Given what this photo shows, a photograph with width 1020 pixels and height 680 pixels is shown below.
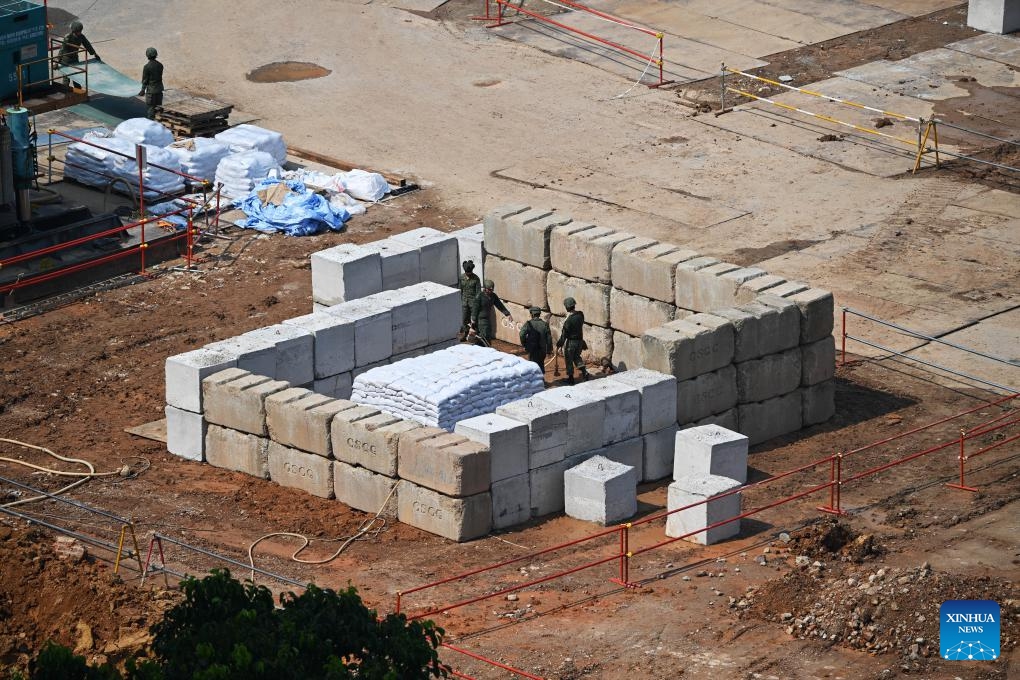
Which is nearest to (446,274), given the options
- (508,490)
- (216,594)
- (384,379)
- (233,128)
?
(384,379)

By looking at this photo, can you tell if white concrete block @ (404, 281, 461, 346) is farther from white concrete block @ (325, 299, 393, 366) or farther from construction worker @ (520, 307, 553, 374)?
construction worker @ (520, 307, 553, 374)

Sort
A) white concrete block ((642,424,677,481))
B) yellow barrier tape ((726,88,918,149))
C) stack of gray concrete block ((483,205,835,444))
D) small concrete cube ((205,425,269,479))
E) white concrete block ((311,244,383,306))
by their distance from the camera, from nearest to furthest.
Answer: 1. small concrete cube ((205,425,269,479))
2. white concrete block ((642,424,677,481))
3. stack of gray concrete block ((483,205,835,444))
4. white concrete block ((311,244,383,306))
5. yellow barrier tape ((726,88,918,149))

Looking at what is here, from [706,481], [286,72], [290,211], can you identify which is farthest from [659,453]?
[286,72]

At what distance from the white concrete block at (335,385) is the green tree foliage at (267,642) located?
9.44 m

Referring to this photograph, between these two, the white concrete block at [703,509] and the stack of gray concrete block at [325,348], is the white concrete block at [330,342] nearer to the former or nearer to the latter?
the stack of gray concrete block at [325,348]

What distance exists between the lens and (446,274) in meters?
25.0

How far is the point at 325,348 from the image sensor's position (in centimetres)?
2202

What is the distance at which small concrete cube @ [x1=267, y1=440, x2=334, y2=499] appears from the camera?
781 inches

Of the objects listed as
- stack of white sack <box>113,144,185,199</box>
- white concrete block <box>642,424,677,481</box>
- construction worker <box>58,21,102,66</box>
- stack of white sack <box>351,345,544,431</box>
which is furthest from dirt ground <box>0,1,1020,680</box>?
construction worker <box>58,21,102,66</box>

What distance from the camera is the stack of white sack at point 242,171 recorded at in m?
30.0

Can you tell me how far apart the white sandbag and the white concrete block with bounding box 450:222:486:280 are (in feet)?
16.0

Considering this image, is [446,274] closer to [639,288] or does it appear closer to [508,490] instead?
[639,288]

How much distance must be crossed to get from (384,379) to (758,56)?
716 inches

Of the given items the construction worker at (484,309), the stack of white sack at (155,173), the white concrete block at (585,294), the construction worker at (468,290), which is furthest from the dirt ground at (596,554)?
the stack of white sack at (155,173)
